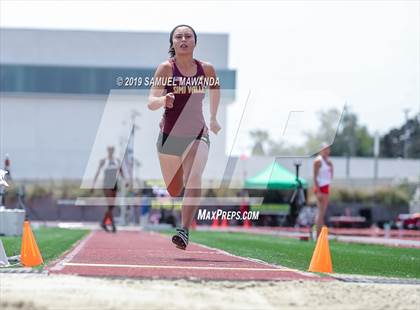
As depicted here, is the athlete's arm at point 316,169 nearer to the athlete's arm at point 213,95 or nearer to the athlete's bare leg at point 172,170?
the athlete's bare leg at point 172,170

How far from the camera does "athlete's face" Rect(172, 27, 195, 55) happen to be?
28.9 ft

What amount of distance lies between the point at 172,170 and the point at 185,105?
0.81m

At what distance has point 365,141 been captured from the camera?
109m

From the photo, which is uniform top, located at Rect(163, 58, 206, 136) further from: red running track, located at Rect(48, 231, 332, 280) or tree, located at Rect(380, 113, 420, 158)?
tree, located at Rect(380, 113, 420, 158)

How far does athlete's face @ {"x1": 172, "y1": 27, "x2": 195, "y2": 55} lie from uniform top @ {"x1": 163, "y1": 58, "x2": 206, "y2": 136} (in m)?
0.13

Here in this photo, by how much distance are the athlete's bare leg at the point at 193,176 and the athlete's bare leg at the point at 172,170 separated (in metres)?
0.17

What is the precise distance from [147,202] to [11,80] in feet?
70.3

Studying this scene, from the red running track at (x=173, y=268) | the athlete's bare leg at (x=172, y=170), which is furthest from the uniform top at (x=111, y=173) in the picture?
the red running track at (x=173, y=268)

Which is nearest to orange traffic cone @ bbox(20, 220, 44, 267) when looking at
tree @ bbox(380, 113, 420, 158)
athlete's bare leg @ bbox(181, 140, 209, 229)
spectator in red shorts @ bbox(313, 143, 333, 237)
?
athlete's bare leg @ bbox(181, 140, 209, 229)

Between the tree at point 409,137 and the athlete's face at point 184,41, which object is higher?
the athlete's face at point 184,41

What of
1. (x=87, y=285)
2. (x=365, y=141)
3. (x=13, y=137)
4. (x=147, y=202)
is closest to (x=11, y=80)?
(x=13, y=137)

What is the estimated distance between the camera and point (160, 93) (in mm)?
8812

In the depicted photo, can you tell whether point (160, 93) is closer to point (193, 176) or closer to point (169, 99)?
point (169, 99)

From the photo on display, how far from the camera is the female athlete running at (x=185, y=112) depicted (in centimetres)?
874
